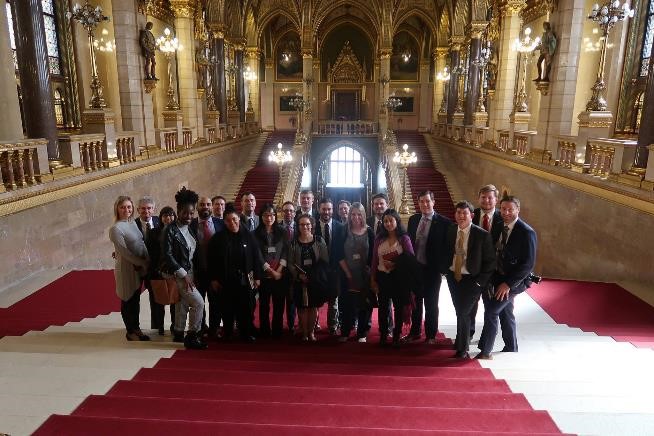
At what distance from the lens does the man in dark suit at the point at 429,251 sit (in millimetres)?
4156

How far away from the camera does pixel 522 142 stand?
37.7ft

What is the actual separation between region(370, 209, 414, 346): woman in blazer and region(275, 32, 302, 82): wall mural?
26.6 meters

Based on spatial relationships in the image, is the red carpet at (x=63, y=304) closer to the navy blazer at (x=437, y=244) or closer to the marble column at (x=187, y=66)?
the navy blazer at (x=437, y=244)

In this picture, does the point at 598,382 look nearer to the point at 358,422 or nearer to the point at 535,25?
the point at 358,422

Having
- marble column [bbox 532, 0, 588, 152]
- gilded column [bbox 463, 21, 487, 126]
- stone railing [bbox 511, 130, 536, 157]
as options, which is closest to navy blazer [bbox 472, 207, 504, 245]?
marble column [bbox 532, 0, 588, 152]

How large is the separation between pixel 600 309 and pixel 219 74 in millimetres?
16494

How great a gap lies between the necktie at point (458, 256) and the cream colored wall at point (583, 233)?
371 centimetres

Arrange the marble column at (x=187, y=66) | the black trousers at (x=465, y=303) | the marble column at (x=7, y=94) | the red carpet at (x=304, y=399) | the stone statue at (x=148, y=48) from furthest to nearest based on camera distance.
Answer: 1. the marble column at (x=187, y=66)
2. the stone statue at (x=148, y=48)
3. the marble column at (x=7, y=94)
4. the black trousers at (x=465, y=303)
5. the red carpet at (x=304, y=399)

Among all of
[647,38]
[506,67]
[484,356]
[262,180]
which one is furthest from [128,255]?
[262,180]

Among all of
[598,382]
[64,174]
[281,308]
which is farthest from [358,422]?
[64,174]

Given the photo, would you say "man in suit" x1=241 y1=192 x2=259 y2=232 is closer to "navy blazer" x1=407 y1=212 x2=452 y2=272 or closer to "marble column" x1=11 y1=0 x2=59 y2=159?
"navy blazer" x1=407 y1=212 x2=452 y2=272

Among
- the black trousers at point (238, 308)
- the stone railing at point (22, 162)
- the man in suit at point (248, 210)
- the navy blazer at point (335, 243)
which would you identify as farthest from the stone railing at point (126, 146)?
the navy blazer at point (335, 243)

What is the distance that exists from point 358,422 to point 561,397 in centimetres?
134

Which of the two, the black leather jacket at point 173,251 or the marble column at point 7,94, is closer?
the black leather jacket at point 173,251
